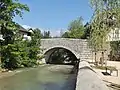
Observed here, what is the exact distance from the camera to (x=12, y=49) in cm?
2714

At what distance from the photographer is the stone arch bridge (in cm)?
3731

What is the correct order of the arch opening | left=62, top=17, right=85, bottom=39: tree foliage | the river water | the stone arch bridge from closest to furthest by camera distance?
the river water < the stone arch bridge < the arch opening < left=62, top=17, right=85, bottom=39: tree foliage

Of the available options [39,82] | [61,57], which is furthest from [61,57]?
[39,82]

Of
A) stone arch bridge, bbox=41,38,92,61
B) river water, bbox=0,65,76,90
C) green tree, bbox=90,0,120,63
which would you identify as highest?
green tree, bbox=90,0,120,63

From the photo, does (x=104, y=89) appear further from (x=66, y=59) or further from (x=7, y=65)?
(x=66, y=59)

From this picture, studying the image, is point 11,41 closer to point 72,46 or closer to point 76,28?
point 72,46

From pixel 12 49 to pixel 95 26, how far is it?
1451 centimetres

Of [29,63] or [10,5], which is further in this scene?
[29,63]

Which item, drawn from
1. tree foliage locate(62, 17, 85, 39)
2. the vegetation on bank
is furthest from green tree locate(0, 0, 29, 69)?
tree foliage locate(62, 17, 85, 39)

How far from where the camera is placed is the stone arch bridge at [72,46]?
37312mm

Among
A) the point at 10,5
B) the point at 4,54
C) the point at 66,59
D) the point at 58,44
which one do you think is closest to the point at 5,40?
the point at 4,54

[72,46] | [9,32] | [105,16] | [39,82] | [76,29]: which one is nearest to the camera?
[105,16]

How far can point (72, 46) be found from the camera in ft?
124

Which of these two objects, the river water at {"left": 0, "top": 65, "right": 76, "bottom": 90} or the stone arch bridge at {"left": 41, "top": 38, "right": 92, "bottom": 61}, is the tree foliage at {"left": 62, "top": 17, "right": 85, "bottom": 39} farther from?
the river water at {"left": 0, "top": 65, "right": 76, "bottom": 90}
